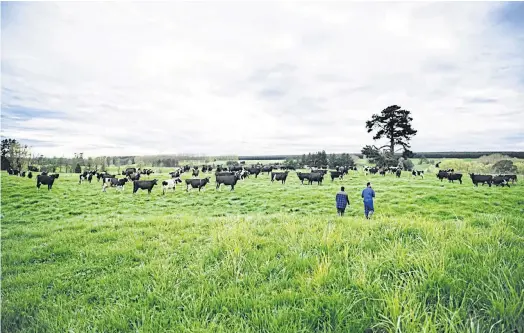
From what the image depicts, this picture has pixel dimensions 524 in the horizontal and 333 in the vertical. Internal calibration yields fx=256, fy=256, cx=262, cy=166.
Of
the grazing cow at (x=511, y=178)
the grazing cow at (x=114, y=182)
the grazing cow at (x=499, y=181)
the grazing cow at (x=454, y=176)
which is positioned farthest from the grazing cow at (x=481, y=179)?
the grazing cow at (x=114, y=182)

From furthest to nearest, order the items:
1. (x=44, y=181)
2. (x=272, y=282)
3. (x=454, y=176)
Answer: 1. (x=454, y=176)
2. (x=44, y=181)
3. (x=272, y=282)

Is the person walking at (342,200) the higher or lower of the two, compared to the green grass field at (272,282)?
lower

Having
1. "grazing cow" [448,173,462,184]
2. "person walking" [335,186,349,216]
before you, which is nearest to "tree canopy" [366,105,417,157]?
"grazing cow" [448,173,462,184]

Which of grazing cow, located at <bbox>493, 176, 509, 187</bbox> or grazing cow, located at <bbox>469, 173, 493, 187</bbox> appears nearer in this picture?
grazing cow, located at <bbox>493, 176, 509, 187</bbox>

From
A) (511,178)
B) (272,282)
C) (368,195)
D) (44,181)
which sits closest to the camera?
(272,282)

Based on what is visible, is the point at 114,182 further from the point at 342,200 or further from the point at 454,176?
the point at 454,176

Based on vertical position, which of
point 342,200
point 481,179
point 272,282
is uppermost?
point 272,282

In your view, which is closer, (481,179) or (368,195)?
(368,195)

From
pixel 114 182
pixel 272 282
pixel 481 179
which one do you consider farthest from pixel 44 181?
pixel 481 179

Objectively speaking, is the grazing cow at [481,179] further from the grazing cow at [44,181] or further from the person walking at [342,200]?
the grazing cow at [44,181]

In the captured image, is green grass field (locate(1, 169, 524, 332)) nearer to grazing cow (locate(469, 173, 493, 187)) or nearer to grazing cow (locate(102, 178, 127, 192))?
grazing cow (locate(102, 178, 127, 192))

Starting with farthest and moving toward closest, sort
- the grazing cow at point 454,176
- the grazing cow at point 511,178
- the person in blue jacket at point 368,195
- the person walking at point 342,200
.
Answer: the grazing cow at point 454,176 → the grazing cow at point 511,178 → the person walking at point 342,200 → the person in blue jacket at point 368,195

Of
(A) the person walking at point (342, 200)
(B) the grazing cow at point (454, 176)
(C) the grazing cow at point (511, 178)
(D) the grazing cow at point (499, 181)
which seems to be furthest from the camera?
(B) the grazing cow at point (454, 176)

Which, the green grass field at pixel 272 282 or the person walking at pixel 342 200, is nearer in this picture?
the green grass field at pixel 272 282
